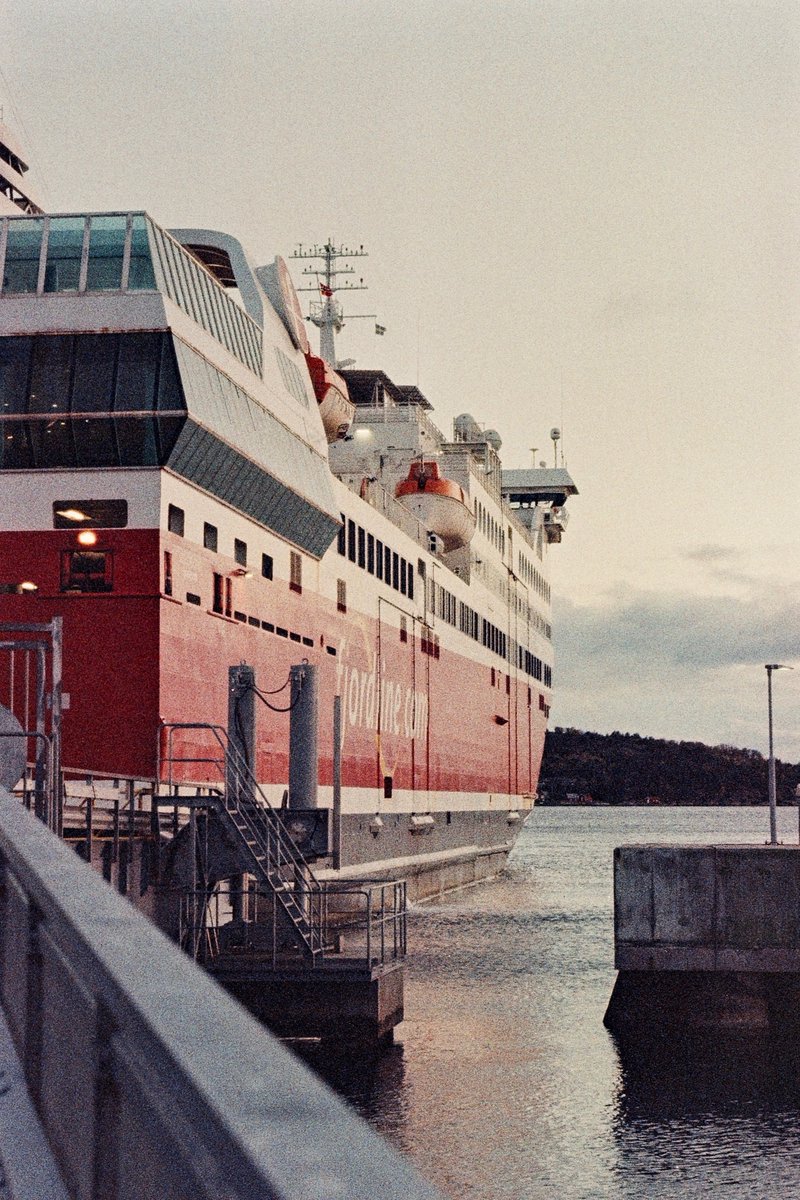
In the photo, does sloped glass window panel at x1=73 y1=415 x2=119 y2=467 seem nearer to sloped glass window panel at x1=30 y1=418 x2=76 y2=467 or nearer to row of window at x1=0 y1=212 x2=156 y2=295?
sloped glass window panel at x1=30 y1=418 x2=76 y2=467

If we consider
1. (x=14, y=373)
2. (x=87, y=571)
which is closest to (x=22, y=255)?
(x=14, y=373)

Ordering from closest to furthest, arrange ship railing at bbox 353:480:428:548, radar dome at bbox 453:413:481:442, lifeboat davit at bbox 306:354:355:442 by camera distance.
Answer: lifeboat davit at bbox 306:354:355:442 → ship railing at bbox 353:480:428:548 → radar dome at bbox 453:413:481:442

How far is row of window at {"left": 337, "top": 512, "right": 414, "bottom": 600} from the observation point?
4175 centimetres

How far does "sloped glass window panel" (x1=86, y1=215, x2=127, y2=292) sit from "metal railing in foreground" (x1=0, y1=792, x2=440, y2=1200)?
2460 cm

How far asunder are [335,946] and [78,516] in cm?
860

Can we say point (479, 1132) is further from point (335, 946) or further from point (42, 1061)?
point (42, 1061)

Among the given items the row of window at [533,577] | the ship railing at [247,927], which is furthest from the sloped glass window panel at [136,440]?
the row of window at [533,577]

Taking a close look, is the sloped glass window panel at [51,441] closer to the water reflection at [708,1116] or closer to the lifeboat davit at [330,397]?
the water reflection at [708,1116]

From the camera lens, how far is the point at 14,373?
27734 mm

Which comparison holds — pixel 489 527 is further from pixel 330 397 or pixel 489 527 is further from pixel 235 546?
pixel 235 546

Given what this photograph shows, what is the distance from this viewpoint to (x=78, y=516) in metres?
27.1

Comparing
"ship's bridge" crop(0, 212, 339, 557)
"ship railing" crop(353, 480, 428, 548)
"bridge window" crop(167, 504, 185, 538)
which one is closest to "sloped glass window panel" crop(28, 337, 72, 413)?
"ship's bridge" crop(0, 212, 339, 557)

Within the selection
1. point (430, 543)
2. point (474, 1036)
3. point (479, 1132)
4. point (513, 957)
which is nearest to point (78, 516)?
point (474, 1036)

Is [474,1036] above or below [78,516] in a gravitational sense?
below
